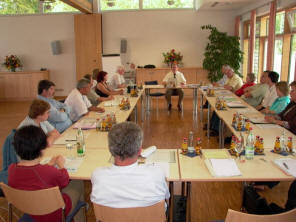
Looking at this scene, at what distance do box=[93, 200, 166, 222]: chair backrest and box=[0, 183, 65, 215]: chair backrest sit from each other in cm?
34

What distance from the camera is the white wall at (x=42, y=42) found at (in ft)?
34.9

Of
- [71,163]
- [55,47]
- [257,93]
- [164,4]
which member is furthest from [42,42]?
[71,163]

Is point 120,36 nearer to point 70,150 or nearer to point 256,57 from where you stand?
point 256,57

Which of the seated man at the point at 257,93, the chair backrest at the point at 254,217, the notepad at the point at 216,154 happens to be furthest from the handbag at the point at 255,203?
the seated man at the point at 257,93

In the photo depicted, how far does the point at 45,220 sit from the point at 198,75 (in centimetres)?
866

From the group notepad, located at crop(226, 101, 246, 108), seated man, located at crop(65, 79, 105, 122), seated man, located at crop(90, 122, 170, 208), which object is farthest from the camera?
notepad, located at crop(226, 101, 246, 108)

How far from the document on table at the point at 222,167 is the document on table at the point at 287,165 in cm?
39

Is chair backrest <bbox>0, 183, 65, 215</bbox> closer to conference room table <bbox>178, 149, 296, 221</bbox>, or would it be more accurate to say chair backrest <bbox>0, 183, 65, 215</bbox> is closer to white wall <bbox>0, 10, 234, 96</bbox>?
conference room table <bbox>178, 149, 296, 221</bbox>

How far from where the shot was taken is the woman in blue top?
4.35 m

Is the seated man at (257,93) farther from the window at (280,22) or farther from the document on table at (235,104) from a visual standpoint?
Answer: the window at (280,22)

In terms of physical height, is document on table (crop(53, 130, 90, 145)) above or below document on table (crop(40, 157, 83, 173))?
above

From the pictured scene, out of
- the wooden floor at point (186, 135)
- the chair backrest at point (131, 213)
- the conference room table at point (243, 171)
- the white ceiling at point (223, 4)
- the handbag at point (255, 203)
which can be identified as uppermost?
the white ceiling at point (223, 4)

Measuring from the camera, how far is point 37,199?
6.51ft

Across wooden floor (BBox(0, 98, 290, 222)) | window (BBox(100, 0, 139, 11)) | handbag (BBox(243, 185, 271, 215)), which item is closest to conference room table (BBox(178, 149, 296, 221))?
handbag (BBox(243, 185, 271, 215))
